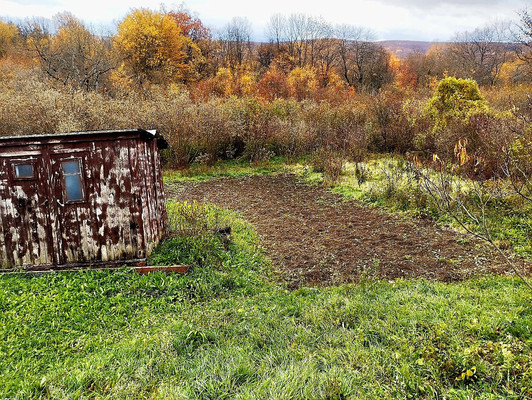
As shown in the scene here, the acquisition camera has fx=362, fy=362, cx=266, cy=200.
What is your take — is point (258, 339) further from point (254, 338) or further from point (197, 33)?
point (197, 33)

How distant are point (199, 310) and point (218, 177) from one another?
10.7 m

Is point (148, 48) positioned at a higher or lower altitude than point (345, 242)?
higher

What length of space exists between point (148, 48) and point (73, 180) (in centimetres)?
2897

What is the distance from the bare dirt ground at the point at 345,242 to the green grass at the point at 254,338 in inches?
27.1

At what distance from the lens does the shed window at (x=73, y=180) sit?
6.32 metres

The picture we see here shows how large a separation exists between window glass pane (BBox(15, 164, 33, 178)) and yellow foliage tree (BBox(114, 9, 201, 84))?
2541cm

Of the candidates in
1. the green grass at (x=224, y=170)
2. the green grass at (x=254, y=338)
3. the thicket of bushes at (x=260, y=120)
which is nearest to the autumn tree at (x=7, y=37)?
the thicket of bushes at (x=260, y=120)

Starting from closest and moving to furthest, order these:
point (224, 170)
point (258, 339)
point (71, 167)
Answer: point (258, 339)
point (71, 167)
point (224, 170)

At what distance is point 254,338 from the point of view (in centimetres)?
429

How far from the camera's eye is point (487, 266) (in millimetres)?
6289

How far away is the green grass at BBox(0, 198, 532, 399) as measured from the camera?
3377mm

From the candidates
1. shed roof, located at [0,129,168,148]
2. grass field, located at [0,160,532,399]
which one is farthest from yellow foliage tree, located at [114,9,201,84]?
grass field, located at [0,160,532,399]

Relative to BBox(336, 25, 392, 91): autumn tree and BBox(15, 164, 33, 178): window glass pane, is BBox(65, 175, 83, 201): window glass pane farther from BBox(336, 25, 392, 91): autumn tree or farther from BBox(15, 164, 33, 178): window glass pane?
BBox(336, 25, 392, 91): autumn tree

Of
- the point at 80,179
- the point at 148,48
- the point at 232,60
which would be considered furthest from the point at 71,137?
the point at 232,60
